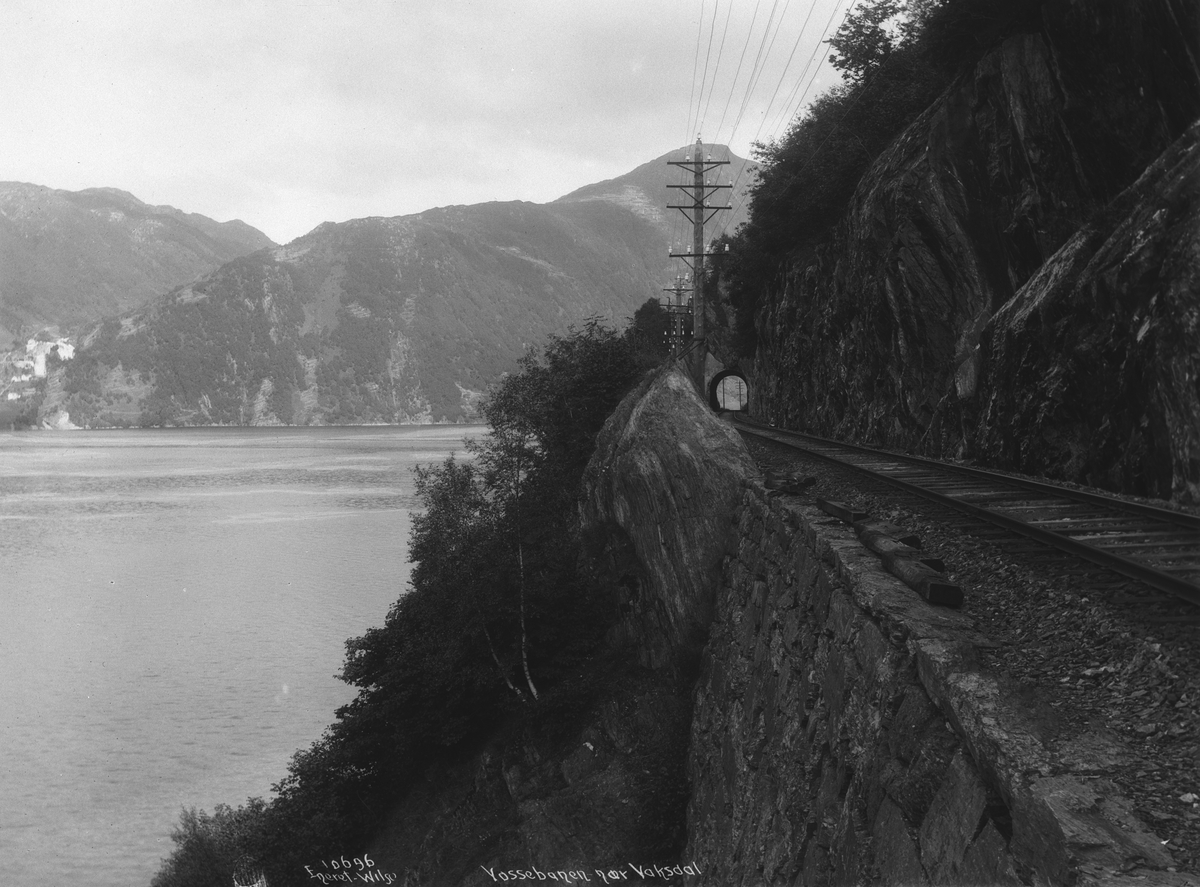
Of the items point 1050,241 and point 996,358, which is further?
point 1050,241

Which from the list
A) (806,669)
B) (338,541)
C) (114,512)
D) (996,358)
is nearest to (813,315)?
(996,358)

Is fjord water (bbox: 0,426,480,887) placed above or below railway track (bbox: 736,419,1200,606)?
below

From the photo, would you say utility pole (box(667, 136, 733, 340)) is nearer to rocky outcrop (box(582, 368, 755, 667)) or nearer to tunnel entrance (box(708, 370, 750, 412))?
tunnel entrance (box(708, 370, 750, 412))

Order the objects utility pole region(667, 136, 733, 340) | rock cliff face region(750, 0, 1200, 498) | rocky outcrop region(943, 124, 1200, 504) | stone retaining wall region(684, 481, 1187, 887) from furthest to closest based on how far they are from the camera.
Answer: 1. utility pole region(667, 136, 733, 340)
2. rock cliff face region(750, 0, 1200, 498)
3. rocky outcrop region(943, 124, 1200, 504)
4. stone retaining wall region(684, 481, 1187, 887)

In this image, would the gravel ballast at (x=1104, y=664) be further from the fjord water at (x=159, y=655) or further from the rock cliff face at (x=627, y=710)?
the fjord water at (x=159, y=655)

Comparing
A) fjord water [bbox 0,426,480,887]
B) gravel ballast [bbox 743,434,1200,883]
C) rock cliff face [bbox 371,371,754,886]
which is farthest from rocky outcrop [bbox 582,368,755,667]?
fjord water [bbox 0,426,480,887]

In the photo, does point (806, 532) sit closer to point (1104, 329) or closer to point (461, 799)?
point (1104, 329)

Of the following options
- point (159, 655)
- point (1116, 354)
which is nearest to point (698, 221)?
point (1116, 354)
